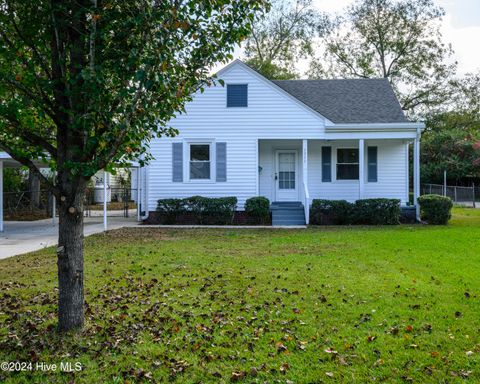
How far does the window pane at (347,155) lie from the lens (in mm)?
17312

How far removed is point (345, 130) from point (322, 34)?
20.9 m

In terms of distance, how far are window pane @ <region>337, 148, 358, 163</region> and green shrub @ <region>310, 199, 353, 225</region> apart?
8.03 ft

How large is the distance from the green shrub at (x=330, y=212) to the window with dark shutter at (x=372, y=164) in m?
2.23

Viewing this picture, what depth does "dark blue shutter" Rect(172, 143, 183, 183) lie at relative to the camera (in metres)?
16.2

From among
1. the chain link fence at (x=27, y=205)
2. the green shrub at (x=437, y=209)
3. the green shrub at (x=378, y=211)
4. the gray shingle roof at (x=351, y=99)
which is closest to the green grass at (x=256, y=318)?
the green shrub at (x=378, y=211)

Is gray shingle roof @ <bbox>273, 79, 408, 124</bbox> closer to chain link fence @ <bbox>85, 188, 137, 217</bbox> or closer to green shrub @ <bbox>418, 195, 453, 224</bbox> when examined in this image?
green shrub @ <bbox>418, 195, 453, 224</bbox>

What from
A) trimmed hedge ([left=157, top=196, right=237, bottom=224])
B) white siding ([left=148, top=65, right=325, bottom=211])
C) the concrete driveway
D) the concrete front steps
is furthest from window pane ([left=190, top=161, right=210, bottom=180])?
the concrete driveway

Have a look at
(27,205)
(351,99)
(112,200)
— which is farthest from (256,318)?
(112,200)

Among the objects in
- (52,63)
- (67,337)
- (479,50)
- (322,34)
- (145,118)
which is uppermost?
(322,34)

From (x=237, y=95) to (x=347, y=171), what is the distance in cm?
519

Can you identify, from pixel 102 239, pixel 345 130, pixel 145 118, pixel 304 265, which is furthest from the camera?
pixel 345 130

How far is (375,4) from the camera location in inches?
1305

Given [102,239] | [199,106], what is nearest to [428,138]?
[199,106]

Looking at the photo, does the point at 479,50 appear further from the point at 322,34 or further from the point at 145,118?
the point at 145,118
